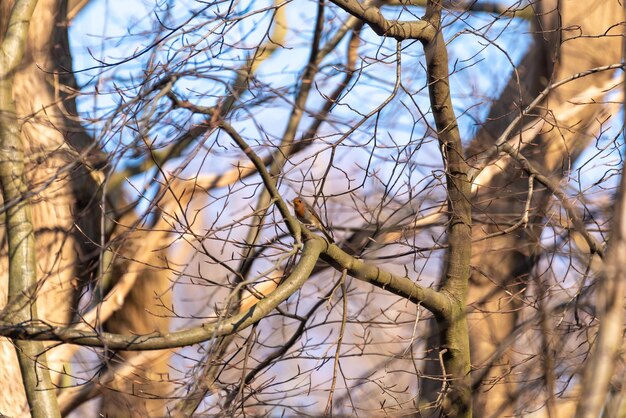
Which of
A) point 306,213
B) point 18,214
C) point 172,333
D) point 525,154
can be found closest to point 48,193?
point 18,214

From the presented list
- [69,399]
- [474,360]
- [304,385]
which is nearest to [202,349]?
[304,385]

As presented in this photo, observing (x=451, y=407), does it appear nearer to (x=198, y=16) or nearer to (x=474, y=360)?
(x=474, y=360)

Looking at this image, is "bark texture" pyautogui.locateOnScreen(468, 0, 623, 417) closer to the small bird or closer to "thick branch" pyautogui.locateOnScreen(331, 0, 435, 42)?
"thick branch" pyautogui.locateOnScreen(331, 0, 435, 42)

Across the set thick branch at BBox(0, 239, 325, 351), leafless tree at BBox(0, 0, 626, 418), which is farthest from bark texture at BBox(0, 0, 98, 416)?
thick branch at BBox(0, 239, 325, 351)

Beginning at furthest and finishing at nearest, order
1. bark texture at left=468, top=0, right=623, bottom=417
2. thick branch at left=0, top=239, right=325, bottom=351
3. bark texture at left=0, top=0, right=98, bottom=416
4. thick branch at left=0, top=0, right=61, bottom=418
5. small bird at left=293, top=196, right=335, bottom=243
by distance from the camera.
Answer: bark texture at left=0, top=0, right=98, bottom=416, thick branch at left=0, top=0, right=61, bottom=418, bark texture at left=468, top=0, right=623, bottom=417, small bird at left=293, top=196, right=335, bottom=243, thick branch at left=0, top=239, right=325, bottom=351

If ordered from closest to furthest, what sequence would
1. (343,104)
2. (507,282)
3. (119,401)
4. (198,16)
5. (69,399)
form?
(343,104)
(198,16)
(119,401)
(507,282)
(69,399)

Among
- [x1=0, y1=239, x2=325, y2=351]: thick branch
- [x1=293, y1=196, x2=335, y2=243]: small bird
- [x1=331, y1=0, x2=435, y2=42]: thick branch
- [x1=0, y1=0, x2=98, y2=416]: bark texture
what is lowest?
[x1=0, y1=239, x2=325, y2=351]: thick branch

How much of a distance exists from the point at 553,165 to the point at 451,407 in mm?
1780

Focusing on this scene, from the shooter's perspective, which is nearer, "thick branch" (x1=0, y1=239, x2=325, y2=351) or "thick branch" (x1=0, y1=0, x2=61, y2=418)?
"thick branch" (x1=0, y1=239, x2=325, y2=351)

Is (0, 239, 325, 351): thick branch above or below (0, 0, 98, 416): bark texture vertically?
below

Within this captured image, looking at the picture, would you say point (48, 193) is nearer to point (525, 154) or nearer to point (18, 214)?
point (18, 214)

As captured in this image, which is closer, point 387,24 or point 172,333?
point 172,333

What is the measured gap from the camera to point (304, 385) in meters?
3.50

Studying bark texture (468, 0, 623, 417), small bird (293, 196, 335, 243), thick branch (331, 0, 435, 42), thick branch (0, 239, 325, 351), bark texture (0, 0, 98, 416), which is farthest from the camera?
bark texture (0, 0, 98, 416)
